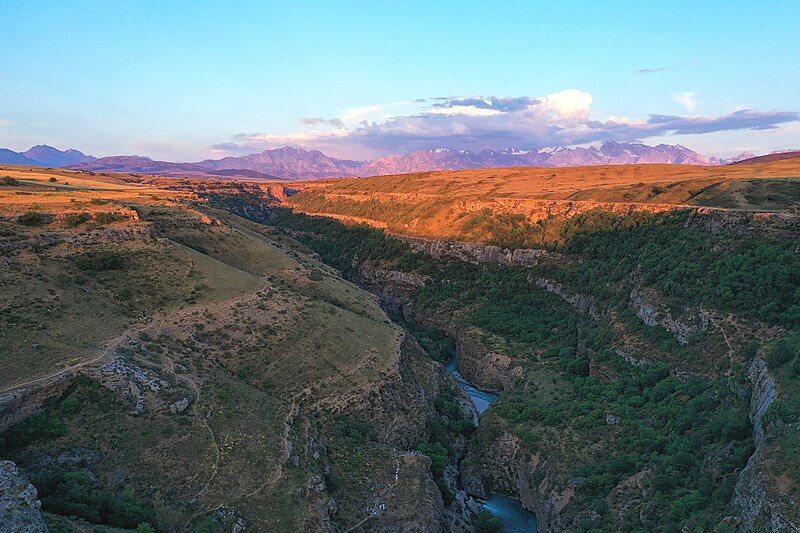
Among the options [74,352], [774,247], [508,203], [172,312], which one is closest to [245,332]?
[172,312]

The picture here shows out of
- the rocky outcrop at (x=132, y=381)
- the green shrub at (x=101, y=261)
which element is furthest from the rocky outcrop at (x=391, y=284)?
the rocky outcrop at (x=132, y=381)

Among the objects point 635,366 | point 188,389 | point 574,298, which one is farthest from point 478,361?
point 188,389

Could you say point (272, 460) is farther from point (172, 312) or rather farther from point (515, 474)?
point (515, 474)

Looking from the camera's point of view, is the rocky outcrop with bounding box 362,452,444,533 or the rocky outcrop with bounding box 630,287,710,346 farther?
the rocky outcrop with bounding box 630,287,710,346

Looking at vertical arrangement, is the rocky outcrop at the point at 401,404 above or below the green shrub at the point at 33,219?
below

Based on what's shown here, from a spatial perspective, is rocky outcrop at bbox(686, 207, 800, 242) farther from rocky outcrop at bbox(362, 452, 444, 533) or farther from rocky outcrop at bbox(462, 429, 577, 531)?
rocky outcrop at bbox(362, 452, 444, 533)

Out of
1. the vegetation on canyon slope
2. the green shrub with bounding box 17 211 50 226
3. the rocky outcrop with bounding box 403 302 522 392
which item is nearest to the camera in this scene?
the vegetation on canyon slope

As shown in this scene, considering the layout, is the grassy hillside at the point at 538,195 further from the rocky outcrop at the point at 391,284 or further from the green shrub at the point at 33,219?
the green shrub at the point at 33,219

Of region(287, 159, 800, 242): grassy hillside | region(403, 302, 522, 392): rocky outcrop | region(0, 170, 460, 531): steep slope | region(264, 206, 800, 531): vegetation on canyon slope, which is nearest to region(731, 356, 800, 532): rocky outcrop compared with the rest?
region(264, 206, 800, 531): vegetation on canyon slope
